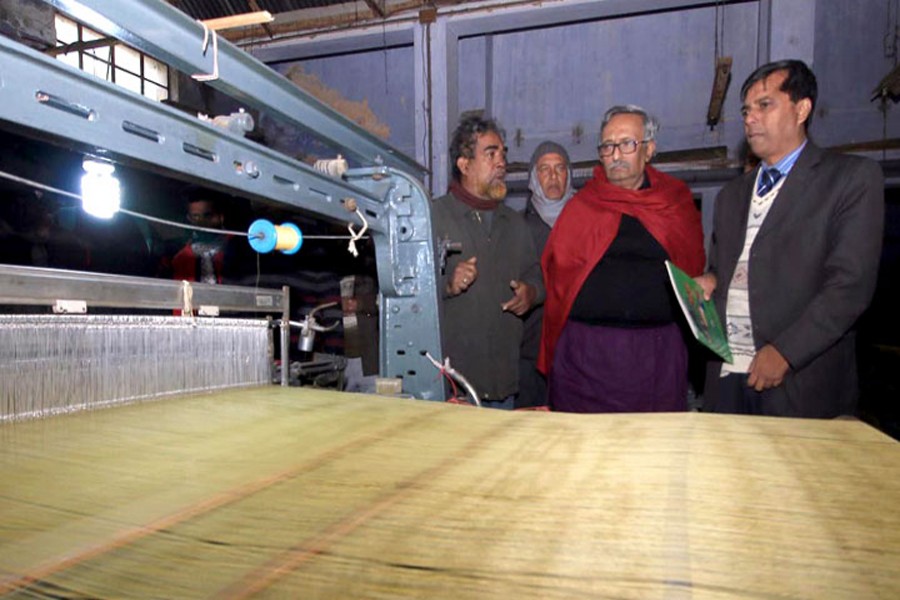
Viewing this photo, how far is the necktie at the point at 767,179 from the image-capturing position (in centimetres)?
167

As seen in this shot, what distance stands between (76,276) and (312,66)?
204 inches

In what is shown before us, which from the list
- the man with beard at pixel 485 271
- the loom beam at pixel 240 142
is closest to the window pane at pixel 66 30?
the man with beard at pixel 485 271

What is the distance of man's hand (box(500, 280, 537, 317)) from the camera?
6.66 feet

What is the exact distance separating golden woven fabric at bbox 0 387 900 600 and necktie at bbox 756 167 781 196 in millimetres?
991

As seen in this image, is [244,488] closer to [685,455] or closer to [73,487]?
[73,487]

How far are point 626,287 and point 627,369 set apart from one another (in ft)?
0.92

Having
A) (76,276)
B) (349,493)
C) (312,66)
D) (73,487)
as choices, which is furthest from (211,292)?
(312,66)

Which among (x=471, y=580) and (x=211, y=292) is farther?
(x=211, y=292)

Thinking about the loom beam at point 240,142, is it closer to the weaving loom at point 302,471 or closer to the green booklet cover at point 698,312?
the weaving loom at point 302,471

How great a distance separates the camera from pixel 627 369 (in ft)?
6.19

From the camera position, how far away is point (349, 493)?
24.9 inches

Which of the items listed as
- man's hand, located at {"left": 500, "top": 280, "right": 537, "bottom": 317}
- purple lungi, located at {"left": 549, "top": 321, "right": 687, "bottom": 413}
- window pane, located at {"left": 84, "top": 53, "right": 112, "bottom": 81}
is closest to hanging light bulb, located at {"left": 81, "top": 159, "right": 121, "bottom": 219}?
man's hand, located at {"left": 500, "top": 280, "right": 537, "bottom": 317}

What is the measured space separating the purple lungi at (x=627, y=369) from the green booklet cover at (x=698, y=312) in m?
0.32

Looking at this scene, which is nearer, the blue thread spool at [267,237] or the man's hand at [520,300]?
the blue thread spool at [267,237]
